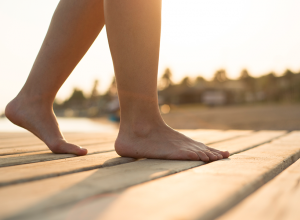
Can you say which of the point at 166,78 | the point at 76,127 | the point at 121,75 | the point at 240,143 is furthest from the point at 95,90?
the point at 121,75

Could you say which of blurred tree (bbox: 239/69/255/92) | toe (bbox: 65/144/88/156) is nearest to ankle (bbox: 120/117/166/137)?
toe (bbox: 65/144/88/156)

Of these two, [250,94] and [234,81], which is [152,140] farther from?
[234,81]

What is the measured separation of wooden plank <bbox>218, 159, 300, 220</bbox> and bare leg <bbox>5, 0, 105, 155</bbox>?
0.79 m

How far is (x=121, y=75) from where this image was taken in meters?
1.11

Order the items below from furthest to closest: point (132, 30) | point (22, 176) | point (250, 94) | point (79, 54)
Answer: point (250, 94)
point (79, 54)
point (132, 30)
point (22, 176)

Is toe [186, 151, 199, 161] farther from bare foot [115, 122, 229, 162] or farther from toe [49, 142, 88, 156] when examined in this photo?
toe [49, 142, 88, 156]

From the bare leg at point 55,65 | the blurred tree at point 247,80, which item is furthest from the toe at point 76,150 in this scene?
the blurred tree at point 247,80

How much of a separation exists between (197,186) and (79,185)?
25 cm

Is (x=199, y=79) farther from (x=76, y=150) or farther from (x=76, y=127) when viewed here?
(x=76, y=150)

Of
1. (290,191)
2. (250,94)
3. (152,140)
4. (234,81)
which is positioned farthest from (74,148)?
(234,81)

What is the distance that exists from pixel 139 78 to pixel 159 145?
266 millimetres

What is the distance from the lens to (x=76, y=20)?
4.16 ft

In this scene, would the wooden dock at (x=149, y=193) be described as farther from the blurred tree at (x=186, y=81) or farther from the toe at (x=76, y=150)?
the blurred tree at (x=186, y=81)

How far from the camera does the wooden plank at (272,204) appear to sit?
1.57ft
